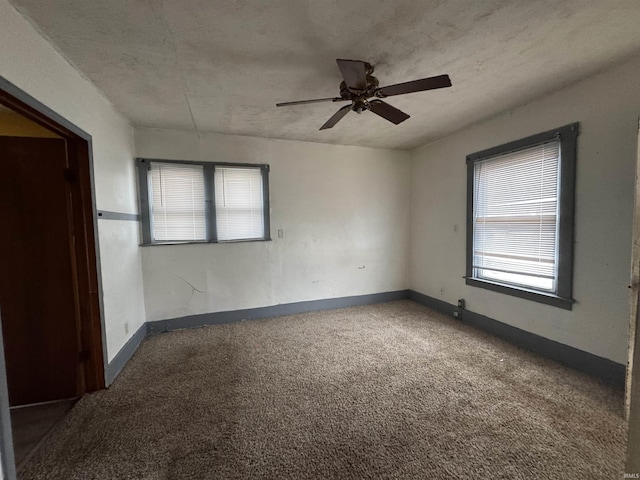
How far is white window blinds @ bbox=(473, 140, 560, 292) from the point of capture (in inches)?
104

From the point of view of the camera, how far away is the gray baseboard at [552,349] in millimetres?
2205

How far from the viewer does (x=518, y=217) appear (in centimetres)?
293

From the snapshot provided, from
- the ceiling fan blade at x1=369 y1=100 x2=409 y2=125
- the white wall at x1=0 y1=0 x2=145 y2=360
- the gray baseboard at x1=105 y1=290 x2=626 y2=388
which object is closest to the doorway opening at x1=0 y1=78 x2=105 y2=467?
the white wall at x1=0 y1=0 x2=145 y2=360

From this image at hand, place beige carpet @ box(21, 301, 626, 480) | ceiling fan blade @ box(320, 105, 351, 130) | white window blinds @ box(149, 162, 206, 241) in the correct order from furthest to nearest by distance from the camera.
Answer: white window blinds @ box(149, 162, 206, 241) < ceiling fan blade @ box(320, 105, 351, 130) < beige carpet @ box(21, 301, 626, 480)

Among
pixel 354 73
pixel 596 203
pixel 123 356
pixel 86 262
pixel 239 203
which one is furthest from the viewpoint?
pixel 239 203

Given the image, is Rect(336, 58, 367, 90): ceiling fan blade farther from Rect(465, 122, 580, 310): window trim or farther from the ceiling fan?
Rect(465, 122, 580, 310): window trim

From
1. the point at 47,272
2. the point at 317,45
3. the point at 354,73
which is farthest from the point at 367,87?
the point at 47,272

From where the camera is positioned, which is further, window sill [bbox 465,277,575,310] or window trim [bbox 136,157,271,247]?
window trim [bbox 136,157,271,247]

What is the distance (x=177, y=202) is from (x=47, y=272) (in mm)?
1610

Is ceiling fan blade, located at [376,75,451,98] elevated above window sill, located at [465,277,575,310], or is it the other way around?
ceiling fan blade, located at [376,75,451,98]

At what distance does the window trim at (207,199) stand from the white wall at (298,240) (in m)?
0.07

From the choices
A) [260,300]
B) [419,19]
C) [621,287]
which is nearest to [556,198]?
[621,287]

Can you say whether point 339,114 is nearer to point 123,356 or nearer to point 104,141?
point 104,141

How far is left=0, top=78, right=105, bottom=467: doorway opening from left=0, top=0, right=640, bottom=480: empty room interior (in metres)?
0.02
